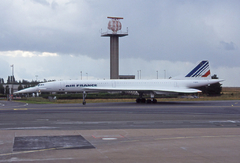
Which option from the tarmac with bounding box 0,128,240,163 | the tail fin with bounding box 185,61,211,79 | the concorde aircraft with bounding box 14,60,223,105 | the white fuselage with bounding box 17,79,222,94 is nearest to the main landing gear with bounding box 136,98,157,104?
the concorde aircraft with bounding box 14,60,223,105

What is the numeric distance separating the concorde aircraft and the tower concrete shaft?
40942mm

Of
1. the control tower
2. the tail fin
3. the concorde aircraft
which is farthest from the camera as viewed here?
the control tower

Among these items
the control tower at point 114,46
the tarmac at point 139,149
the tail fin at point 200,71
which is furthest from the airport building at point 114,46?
the tarmac at point 139,149

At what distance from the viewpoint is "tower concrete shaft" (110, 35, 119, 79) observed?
83250 mm

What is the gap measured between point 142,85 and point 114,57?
140ft

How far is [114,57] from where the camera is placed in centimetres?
8331

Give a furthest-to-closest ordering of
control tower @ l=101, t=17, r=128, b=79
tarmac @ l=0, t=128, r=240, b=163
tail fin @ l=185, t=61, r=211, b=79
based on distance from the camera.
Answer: control tower @ l=101, t=17, r=128, b=79, tail fin @ l=185, t=61, r=211, b=79, tarmac @ l=0, t=128, r=240, b=163

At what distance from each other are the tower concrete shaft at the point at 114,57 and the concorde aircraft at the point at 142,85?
134ft

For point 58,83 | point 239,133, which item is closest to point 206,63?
point 58,83

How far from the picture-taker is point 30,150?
9.23 m

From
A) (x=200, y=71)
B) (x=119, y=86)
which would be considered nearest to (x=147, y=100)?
(x=119, y=86)

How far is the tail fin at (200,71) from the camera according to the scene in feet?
145

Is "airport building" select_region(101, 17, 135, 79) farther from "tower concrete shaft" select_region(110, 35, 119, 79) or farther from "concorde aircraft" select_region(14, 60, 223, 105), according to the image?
"concorde aircraft" select_region(14, 60, 223, 105)

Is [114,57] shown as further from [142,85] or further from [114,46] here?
[142,85]
